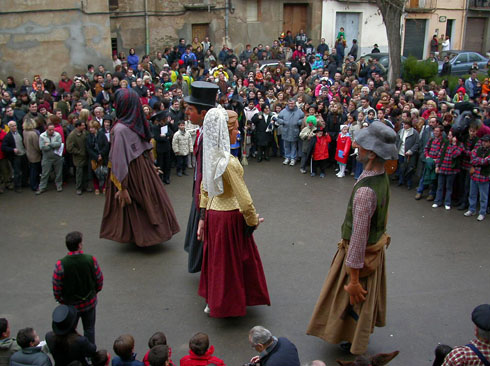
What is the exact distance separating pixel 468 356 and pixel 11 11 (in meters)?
16.1

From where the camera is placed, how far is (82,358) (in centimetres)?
402

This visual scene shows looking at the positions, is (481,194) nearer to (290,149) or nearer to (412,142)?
(412,142)

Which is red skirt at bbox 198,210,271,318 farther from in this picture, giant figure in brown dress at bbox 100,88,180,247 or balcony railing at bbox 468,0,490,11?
balcony railing at bbox 468,0,490,11

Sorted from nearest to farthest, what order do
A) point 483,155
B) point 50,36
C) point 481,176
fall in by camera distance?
point 483,155, point 481,176, point 50,36

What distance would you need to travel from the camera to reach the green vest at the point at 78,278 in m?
4.39

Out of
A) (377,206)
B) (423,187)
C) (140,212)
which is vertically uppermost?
(377,206)

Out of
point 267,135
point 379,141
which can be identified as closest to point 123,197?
point 379,141

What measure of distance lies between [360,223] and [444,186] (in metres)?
5.49

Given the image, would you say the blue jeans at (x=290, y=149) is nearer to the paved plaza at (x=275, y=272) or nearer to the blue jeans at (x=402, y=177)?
the paved plaza at (x=275, y=272)

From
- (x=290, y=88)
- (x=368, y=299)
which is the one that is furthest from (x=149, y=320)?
(x=290, y=88)

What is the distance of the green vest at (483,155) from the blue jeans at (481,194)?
16cm

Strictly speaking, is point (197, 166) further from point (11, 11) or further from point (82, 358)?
point (11, 11)

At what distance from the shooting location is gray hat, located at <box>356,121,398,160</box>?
166 inches

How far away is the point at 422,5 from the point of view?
2759 centimetres
